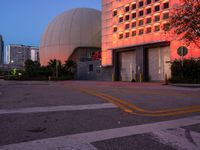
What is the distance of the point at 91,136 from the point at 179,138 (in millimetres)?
1697

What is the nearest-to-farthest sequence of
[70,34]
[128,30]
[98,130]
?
1. [98,130]
2. [128,30]
3. [70,34]

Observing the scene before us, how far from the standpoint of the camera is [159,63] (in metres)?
39.2

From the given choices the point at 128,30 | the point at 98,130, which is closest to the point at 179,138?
the point at 98,130

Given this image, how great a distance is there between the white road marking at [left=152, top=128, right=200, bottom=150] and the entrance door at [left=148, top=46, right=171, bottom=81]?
32797 millimetres

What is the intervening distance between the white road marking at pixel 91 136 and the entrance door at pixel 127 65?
3658cm

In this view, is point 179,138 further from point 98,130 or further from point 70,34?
point 70,34

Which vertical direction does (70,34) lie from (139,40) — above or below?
above

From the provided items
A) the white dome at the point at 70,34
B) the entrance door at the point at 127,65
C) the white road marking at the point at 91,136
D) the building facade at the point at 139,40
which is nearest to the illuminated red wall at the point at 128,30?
the building facade at the point at 139,40

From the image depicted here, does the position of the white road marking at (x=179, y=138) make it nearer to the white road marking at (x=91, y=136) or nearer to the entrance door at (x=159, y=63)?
the white road marking at (x=91, y=136)

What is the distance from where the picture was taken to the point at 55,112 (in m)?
8.35

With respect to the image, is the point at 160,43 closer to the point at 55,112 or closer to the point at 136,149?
the point at 55,112

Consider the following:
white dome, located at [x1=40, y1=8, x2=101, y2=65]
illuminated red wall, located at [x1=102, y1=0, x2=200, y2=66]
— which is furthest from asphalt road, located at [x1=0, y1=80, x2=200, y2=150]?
white dome, located at [x1=40, y1=8, x2=101, y2=65]

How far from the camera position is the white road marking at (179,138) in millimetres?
4654

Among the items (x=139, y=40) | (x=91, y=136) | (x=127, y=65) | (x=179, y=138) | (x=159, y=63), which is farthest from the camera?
(x=127, y=65)
